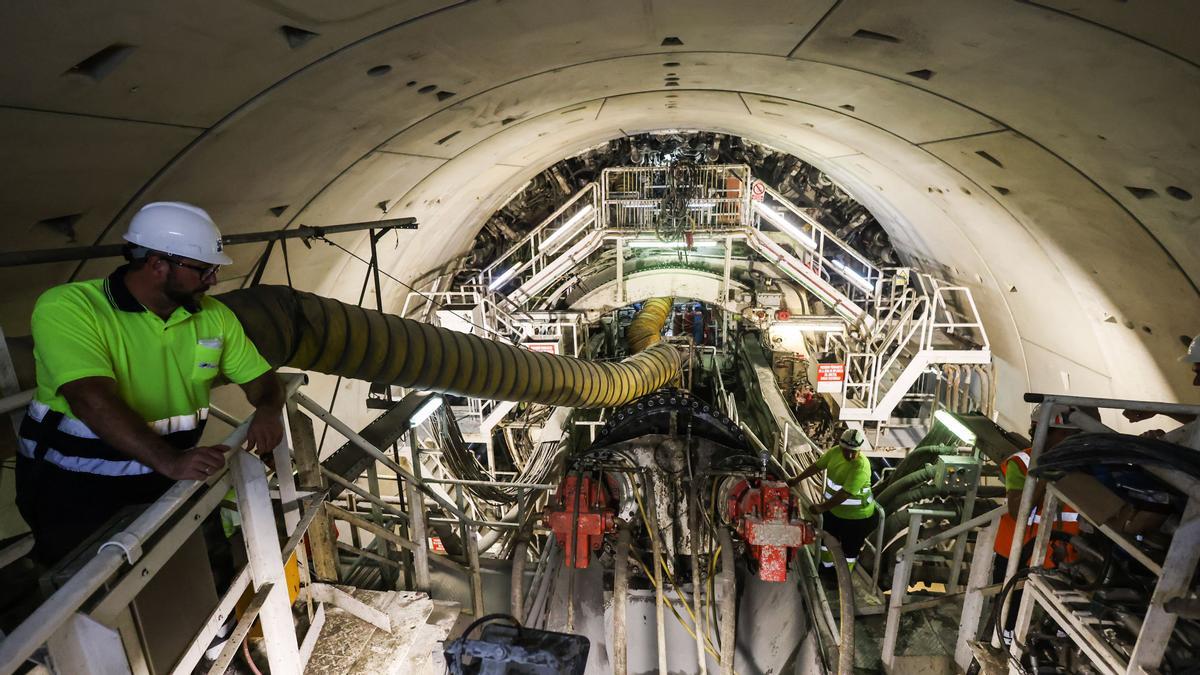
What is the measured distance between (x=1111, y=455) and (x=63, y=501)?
3.61 meters

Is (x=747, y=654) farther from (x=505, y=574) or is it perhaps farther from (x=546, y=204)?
(x=546, y=204)

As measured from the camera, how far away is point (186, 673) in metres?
1.68

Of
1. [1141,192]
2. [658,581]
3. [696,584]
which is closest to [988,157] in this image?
[1141,192]

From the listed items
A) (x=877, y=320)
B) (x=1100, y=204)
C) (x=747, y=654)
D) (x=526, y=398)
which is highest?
(x=1100, y=204)

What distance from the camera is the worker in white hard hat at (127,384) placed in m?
1.79

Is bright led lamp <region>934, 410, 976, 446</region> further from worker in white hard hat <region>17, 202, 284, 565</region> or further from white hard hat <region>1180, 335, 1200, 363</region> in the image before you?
worker in white hard hat <region>17, 202, 284, 565</region>

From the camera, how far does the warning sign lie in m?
8.47

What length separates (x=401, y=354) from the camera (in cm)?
412

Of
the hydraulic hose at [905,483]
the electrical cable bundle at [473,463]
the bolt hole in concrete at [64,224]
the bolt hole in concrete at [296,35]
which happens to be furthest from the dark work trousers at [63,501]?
the hydraulic hose at [905,483]

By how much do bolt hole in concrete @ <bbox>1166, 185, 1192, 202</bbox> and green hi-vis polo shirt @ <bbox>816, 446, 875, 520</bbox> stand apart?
2550mm

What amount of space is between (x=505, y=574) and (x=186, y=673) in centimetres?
264

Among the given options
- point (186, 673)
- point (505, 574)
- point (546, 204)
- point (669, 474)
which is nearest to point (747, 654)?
point (669, 474)

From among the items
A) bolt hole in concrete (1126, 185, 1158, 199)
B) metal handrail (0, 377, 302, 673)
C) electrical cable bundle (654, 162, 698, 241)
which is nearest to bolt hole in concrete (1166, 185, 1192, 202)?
bolt hole in concrete (1126, 185, 1158, 199)

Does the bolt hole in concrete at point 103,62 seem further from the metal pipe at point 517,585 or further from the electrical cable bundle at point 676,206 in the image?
the electrical cable bundle at point 676,206
